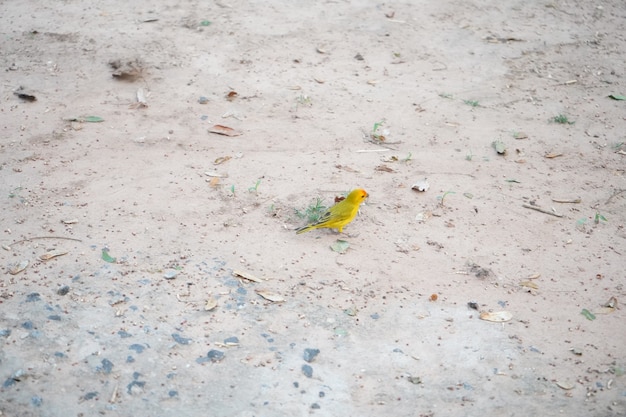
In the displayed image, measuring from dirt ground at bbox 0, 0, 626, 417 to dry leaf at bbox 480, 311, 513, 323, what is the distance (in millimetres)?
16

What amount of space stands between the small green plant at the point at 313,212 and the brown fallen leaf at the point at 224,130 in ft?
4.56

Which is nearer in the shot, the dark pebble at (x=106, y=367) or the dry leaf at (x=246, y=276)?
the dark pebble at (x=106, y=367)

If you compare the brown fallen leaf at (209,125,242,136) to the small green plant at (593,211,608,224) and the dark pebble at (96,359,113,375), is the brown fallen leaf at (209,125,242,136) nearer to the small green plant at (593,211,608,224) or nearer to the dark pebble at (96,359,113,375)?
the dark pebble at (96,359,113,375)

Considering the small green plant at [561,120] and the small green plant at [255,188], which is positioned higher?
the small green plant at [561,120]

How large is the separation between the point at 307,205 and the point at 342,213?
48 centimetres

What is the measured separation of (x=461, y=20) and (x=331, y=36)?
174 cm

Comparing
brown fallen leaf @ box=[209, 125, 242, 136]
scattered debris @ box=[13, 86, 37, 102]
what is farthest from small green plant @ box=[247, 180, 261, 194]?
scattered debris @ box=[13, 86, 37, 102]

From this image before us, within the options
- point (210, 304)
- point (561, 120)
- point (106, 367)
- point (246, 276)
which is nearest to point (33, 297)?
point (106, 367)

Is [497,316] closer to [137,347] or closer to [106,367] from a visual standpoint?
[137,347]

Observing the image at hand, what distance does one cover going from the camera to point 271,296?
4.12 m

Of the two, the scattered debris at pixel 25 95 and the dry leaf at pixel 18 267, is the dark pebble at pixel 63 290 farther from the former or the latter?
the scattered debris at pixel 25 95

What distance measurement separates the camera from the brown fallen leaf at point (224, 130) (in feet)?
19.4

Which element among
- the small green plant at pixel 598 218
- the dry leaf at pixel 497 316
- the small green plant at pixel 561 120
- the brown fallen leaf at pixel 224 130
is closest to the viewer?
the dry leaf at pixel 497 316

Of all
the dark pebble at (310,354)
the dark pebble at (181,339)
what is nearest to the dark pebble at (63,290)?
the dark pebble at (181,339)
